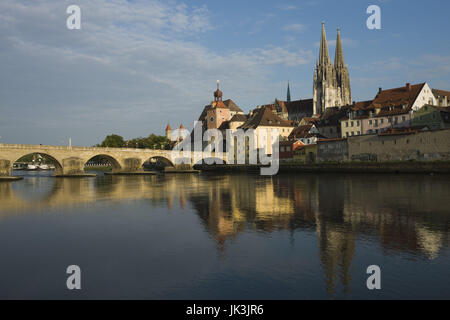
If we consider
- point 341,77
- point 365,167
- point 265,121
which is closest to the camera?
A: point 365,167

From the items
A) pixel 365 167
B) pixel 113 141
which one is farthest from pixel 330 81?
pixel 365 167

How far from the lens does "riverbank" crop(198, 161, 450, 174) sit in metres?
52.3

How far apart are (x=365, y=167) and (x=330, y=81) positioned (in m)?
89.3

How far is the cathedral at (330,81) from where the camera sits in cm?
14075

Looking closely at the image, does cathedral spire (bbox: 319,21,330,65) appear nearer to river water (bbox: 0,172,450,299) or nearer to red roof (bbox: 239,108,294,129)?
red roof (bbox: 239,108,294,129)

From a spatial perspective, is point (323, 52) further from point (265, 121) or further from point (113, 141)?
point (113, 141)

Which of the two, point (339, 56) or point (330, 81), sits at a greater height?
point (339, 56)

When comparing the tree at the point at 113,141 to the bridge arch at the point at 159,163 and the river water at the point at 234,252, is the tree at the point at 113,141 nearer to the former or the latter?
the bridge arch at the point at 159,163

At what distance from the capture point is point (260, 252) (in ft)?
41.0

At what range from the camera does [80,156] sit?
238 feet

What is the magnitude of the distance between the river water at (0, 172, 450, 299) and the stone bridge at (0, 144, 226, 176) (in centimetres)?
4624

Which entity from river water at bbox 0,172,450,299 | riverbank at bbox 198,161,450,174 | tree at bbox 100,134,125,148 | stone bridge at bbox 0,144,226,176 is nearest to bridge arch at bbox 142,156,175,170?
stone bridge at bbox 0,144,226,176

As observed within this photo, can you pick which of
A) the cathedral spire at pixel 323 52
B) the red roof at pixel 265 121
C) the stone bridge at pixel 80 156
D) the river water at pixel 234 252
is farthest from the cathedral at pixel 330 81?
the river water at pixel 234 252
